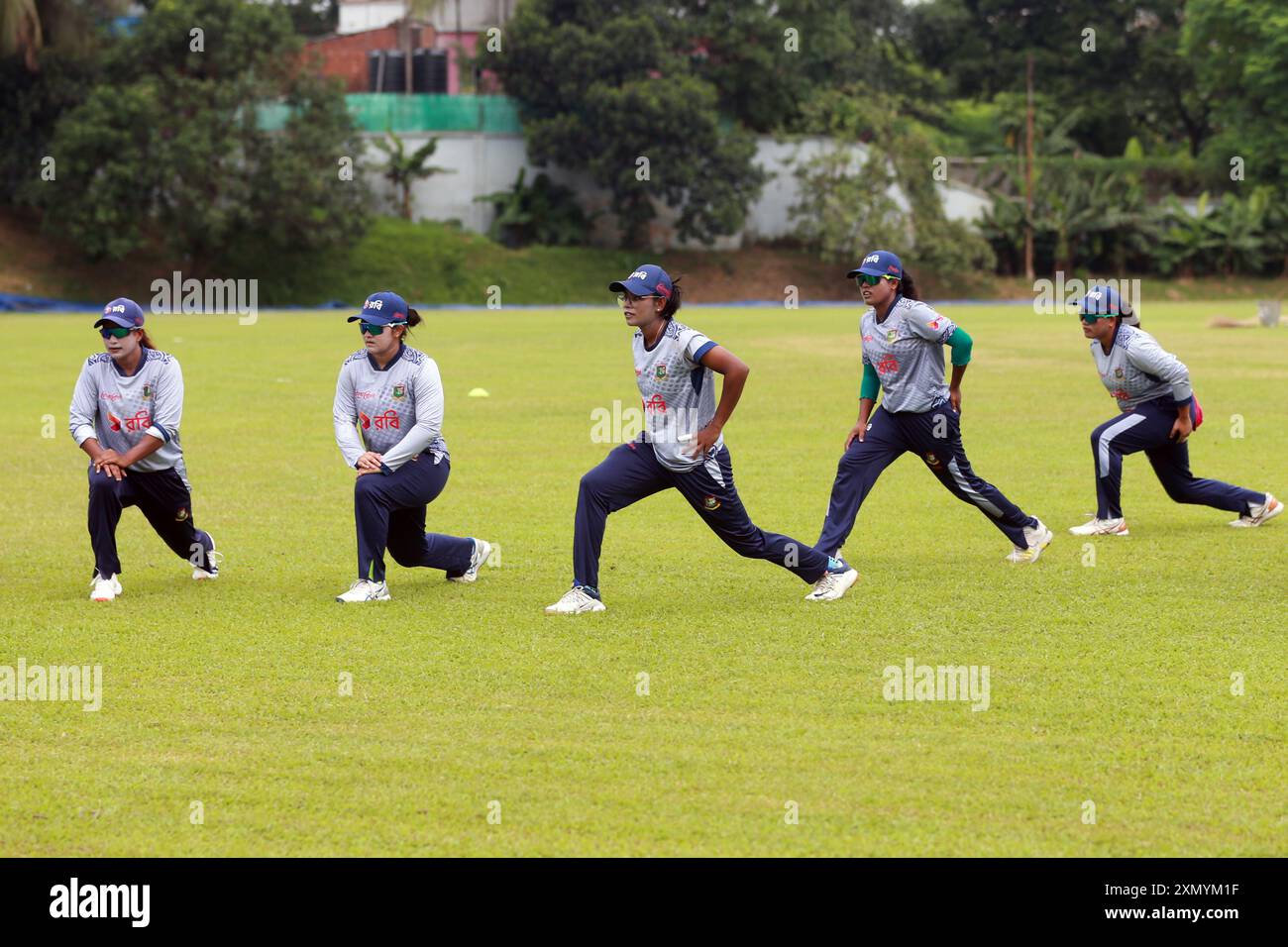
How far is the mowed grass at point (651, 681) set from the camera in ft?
19.1

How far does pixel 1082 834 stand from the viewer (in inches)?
222

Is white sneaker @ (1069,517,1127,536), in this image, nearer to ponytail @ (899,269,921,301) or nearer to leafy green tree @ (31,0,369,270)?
ponytail @ (899,269,921,301)

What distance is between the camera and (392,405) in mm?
9508

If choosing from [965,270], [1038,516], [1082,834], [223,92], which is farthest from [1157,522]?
[965,270]

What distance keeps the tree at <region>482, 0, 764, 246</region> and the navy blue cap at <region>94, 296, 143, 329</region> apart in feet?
142

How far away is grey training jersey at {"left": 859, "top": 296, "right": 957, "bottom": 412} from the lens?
10.2 meters

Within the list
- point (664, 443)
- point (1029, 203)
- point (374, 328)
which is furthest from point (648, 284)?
point (1029, 203)

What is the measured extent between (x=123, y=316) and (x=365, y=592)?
221 centimetres

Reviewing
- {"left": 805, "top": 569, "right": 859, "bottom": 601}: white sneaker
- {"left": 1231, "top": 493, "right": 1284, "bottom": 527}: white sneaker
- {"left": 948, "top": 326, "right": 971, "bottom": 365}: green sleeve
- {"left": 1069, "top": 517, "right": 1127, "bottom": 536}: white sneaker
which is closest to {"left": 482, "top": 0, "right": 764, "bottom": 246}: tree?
{"left": 1231, "top": 493, "right": 1284, "bottom": 527}: white sneaker

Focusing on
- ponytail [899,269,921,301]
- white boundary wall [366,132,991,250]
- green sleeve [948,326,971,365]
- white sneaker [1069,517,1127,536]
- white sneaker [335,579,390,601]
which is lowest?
white sneaker [1069,517,1127,536]

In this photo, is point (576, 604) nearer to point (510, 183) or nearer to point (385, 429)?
point (385, 429)

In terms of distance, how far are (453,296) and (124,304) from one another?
41.5 m

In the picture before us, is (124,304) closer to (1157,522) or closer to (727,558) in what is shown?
(727,558)
